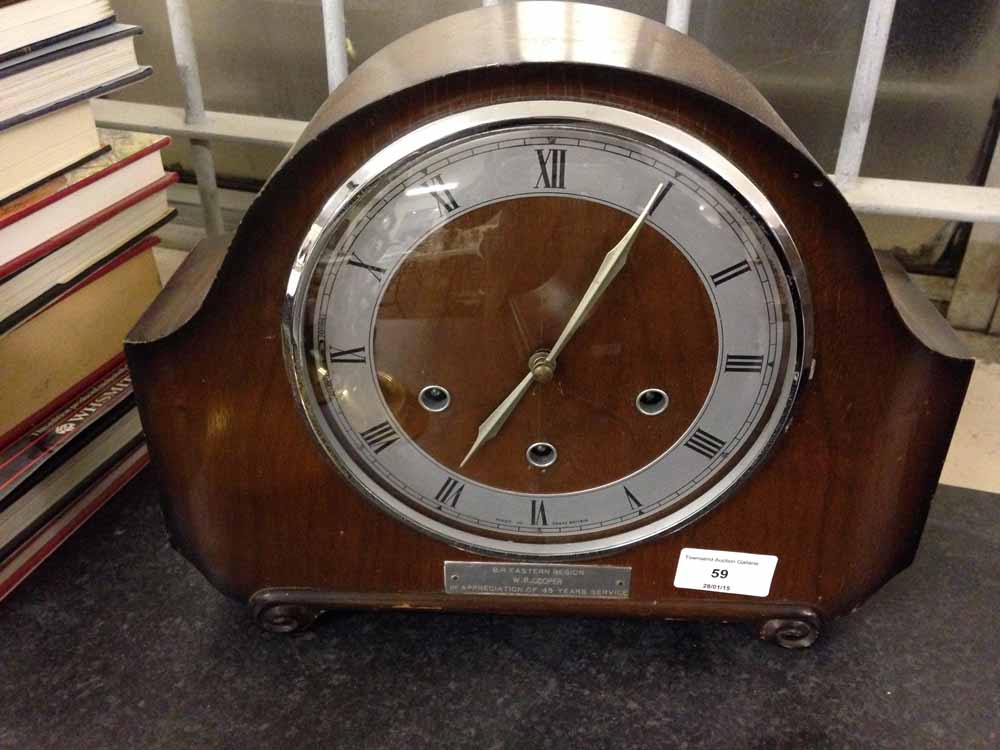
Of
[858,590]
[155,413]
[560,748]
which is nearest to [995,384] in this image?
[858,590]

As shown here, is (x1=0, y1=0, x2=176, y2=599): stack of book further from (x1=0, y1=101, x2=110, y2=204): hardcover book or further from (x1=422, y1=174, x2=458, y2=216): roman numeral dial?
(x1=422, y1=174, x2=458, y2=216): roman numeral dial

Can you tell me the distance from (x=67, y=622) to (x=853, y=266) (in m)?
0.75

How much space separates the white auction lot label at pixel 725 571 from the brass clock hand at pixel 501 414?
0.20 meters

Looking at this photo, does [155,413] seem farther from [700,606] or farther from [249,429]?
[700,606]

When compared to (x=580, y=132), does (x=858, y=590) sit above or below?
below

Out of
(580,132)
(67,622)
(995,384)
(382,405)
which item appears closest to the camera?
(580,132)

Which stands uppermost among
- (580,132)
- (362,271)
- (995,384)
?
(580,132)

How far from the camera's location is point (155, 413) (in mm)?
789

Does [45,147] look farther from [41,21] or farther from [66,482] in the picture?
[66,482]

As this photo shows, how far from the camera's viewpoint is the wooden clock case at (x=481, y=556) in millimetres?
673

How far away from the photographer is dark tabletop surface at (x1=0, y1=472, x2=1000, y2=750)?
0.81 m

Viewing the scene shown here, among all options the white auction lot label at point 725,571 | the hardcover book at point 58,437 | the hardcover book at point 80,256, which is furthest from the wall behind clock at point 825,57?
the white auction lot label at point 725,571

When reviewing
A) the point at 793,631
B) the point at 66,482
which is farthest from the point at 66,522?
the point at 793,631

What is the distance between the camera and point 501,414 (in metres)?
0.77
